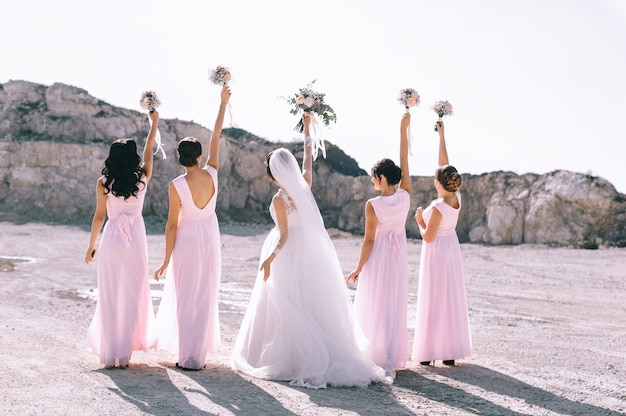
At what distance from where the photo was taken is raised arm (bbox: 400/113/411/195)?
744cm

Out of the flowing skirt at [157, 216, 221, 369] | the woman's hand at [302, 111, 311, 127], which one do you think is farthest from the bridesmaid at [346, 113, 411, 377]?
the flowing skirt at [157, 216, 221, 369]

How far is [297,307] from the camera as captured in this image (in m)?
6.80

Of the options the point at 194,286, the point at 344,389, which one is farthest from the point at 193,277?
the point at 344,389

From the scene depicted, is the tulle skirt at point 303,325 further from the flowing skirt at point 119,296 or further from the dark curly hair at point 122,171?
the dark curly hair at point 122,171

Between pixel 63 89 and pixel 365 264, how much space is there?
2899 cm

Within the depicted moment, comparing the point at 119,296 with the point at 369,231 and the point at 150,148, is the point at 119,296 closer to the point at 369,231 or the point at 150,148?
the point at 150,148

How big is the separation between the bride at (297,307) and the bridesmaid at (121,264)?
1.11 m

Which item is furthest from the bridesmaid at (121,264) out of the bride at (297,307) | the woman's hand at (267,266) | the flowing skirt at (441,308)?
the flowing skirt at (441,308)

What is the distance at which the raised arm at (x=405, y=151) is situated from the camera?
24.4 ft

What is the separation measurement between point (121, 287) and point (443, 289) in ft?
11.4

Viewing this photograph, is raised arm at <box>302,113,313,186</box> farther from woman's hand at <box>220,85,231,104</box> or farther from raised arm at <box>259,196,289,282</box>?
woman's hand at <box>220,85,231,104</box>

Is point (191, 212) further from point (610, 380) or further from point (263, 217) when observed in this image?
point (263, 217)

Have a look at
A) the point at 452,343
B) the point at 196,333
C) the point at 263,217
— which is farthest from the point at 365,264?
the point at 263,217

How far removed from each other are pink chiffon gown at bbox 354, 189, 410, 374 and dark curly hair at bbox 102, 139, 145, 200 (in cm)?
248
